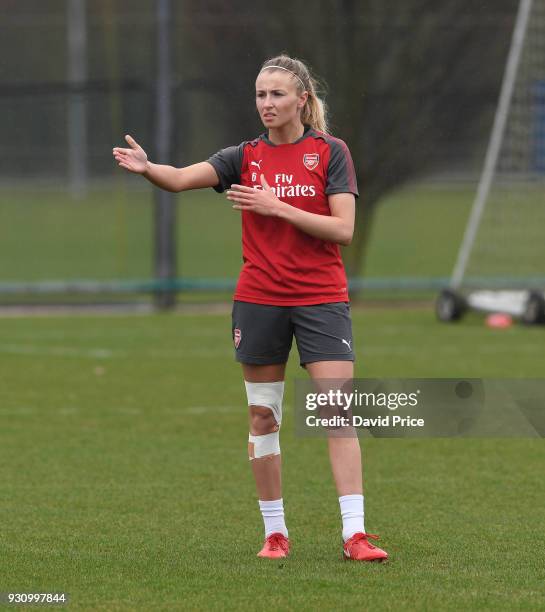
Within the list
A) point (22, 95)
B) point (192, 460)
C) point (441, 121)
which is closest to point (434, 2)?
point (441, 121)

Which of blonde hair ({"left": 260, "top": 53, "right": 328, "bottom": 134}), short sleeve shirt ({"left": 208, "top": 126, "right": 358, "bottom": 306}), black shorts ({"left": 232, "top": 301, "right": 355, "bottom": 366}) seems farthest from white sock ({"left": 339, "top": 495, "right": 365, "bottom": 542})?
blonde hair ({"left": 260, "top": 53, "right": 328, "bottom": 134})

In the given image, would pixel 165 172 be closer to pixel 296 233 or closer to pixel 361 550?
pixel 296 233

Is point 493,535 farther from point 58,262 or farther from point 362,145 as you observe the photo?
point 58,262

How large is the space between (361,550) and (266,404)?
0.70m

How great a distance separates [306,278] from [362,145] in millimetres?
14312

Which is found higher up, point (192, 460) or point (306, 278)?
point (306, 278)

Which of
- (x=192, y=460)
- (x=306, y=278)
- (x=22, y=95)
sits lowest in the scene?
(x=192, y=460)

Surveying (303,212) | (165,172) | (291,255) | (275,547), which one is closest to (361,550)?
(275,547)

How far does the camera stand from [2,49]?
2148 cm

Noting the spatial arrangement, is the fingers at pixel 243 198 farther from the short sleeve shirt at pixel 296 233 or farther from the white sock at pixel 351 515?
the white sock at pixel 351 515

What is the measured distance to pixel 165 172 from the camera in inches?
250

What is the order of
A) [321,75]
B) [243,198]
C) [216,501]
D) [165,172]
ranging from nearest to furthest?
[243,198], [165,172], [216,501], [321,75]

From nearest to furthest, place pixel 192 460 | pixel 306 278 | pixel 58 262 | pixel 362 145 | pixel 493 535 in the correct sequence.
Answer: pixel 306 278 → pixel 493 535 → pixel 192 460 → pixel 362 145 → pixel 58 262

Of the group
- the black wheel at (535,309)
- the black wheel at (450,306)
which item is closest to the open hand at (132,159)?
the black wheel at (535,309)
